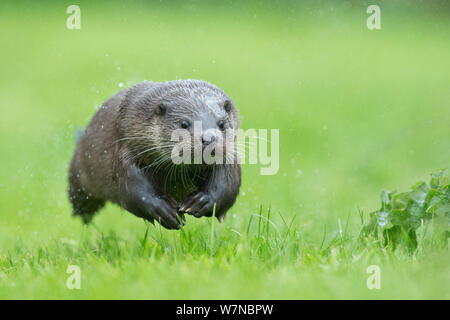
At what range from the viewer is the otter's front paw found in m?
4.25

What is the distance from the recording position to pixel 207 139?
13.2 feet

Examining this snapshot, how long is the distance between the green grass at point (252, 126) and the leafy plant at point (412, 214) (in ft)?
0.35

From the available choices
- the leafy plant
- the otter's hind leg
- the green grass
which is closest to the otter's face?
the green grass

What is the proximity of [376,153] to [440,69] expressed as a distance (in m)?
5.27

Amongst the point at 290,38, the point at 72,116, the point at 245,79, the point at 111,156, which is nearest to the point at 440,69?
the point at 290,38

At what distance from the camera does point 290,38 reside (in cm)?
1297

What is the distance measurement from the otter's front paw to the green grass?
140 mm

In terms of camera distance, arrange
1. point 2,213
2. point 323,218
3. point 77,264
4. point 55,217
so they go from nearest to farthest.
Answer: point 77,264 < point 323,218 < point 55,217 < point 2,213

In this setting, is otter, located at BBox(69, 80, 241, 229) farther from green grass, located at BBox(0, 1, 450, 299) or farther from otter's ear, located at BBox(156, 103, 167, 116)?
green grass, located at BBox(0, 1, 450, 299)

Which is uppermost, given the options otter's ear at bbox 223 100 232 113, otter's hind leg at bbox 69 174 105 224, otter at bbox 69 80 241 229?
otter's ear at bbox 223 100 232 113

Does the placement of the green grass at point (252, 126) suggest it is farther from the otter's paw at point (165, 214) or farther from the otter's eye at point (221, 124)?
the otter's eye at point (221, 124)

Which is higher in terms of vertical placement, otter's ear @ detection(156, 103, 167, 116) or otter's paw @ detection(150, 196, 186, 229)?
otter's ear @ detection(156, 103, 167, 116)

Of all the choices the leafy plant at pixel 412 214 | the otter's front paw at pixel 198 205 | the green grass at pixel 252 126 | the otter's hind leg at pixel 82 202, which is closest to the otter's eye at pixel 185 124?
the otter's front paw at pixel 198 205

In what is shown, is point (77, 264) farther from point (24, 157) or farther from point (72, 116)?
point (72, 116)
